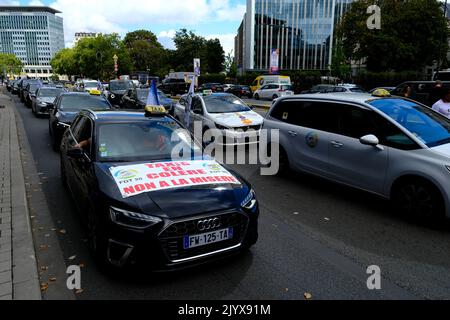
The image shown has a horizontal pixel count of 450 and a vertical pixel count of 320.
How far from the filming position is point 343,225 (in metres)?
5.24

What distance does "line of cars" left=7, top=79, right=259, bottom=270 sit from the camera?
3.51 metres

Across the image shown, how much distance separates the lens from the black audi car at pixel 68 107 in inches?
403

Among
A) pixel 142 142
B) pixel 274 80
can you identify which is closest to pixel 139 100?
pixel 142 142

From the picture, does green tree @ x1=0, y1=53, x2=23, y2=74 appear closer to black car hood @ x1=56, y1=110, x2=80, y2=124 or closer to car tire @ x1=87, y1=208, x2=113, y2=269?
black car hood @ x1=56, y1=110, x2=80, y2=124

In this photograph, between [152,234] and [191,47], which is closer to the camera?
[152,234]

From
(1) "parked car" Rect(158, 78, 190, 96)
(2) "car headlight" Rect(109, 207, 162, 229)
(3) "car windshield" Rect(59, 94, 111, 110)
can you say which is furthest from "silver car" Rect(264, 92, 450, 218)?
(1) "parked car" Rect(158, 78, 190, 96)

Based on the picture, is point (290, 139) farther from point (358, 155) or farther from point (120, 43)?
point (120, 43)

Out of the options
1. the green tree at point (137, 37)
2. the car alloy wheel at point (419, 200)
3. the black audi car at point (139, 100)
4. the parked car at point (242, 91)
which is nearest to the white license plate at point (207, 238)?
the car alloy wheel at point (419, 200)

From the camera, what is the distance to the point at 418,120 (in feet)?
19.4

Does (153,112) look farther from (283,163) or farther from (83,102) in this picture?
(83,102)

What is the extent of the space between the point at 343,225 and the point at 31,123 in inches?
611

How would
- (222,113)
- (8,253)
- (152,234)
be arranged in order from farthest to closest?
(222,113), (8,253), (152,234)

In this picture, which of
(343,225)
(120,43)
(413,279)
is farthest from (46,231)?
(120,43)

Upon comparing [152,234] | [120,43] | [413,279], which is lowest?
[413,279]
